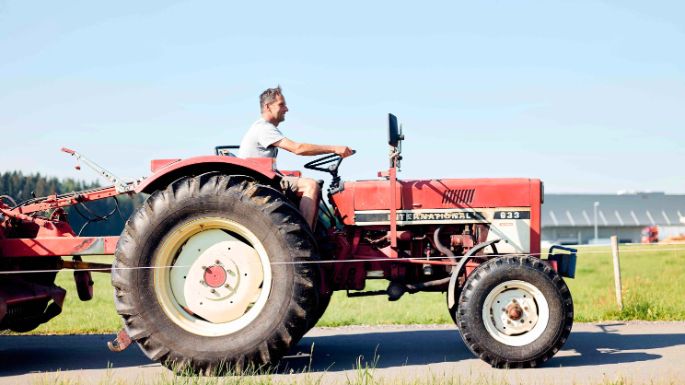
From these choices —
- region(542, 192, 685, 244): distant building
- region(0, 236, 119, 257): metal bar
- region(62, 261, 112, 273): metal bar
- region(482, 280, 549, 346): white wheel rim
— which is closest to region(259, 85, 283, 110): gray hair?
region(0, 236, 119, 257): metal bar

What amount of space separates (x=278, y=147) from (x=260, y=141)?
177 mm

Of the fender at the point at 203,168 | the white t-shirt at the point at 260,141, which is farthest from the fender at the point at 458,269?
the white t-shirt at the point at 260,141

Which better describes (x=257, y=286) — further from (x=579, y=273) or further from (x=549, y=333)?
(x=579, y=273)

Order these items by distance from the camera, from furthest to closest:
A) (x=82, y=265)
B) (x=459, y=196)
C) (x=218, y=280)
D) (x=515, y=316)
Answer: (x=82, y=265) → (x=459, y=196) → (x=515, y=316) → (x=218, y=280)

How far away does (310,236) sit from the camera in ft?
21.6

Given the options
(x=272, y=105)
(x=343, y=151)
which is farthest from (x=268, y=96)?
(x=343, y=151)

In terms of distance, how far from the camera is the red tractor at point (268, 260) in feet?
21.3

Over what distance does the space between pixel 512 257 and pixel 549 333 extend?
73 centimetres

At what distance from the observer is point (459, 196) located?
7598 mm

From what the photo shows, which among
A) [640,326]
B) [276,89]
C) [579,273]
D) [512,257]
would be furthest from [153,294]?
[579,273]

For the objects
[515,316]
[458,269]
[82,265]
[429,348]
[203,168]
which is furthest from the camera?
[429,348]

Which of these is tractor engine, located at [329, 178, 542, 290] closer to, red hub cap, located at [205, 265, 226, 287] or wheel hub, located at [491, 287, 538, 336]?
wheel hub, located at [491, 287, 538, 336]

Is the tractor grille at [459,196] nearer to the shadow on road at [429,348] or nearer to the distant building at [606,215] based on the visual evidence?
the shadow on road at [429,348]

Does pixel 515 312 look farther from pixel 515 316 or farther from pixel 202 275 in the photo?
pixel 202 275
